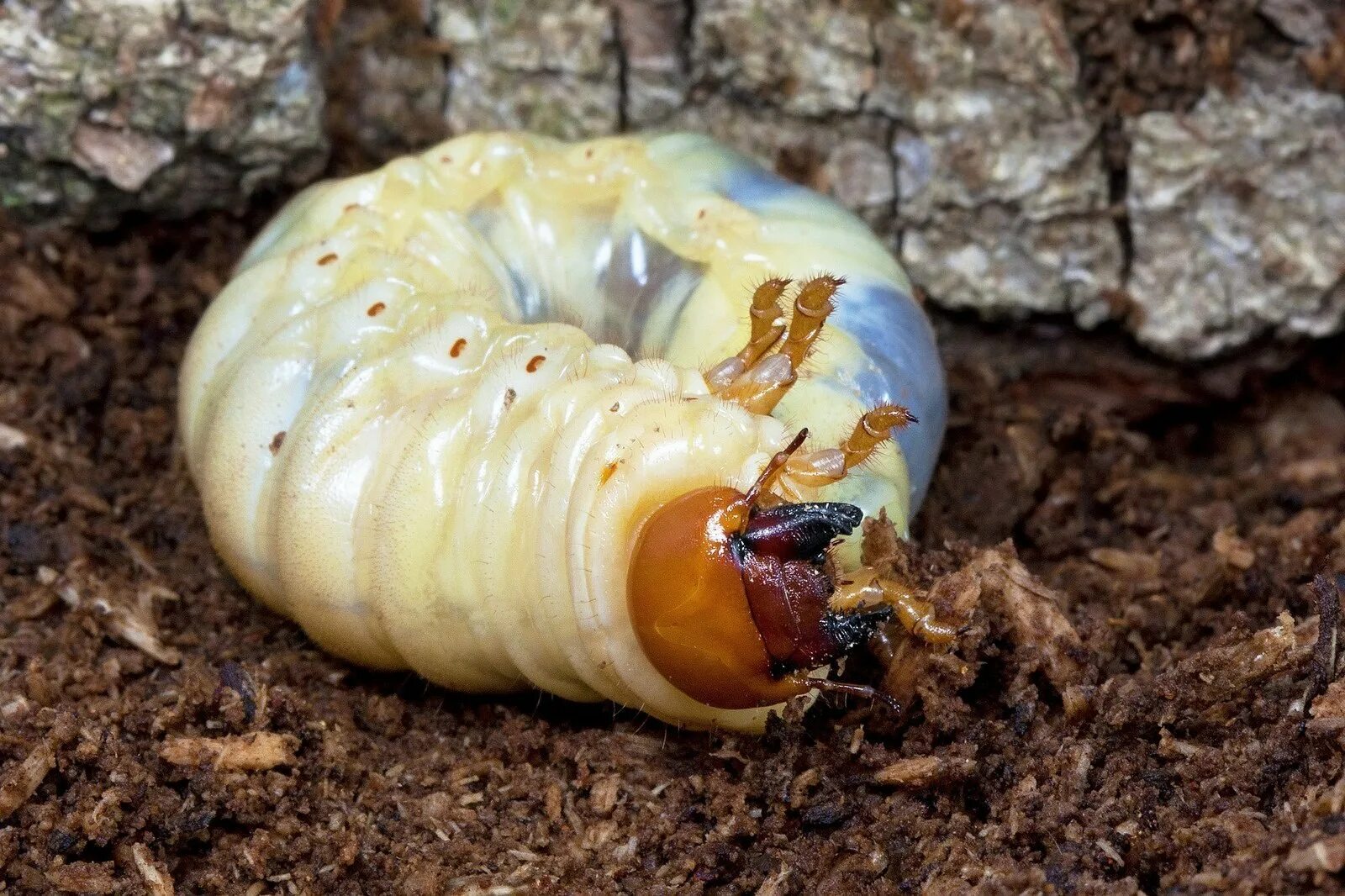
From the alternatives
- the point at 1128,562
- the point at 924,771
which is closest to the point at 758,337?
the point at 924,771

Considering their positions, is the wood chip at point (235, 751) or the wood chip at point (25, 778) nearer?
the wood chip at point (25, 778)

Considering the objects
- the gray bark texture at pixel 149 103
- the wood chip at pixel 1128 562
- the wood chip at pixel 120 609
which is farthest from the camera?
the gray bark texture at pixel 149 103

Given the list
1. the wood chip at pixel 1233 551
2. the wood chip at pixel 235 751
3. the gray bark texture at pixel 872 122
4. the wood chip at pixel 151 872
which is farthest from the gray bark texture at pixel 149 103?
the wood chip at pixel 1233 551

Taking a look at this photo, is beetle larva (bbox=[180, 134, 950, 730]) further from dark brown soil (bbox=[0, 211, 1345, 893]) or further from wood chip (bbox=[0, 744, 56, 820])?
wood chip (bbox=[0, 744, 56, 820])

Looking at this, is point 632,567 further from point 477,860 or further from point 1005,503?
point 1005,503

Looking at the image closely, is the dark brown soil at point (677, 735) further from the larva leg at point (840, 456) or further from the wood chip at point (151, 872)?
the larva leg at point (840, 456)

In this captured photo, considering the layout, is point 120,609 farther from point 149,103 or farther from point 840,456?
point 840,456

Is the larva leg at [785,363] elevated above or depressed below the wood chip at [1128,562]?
above

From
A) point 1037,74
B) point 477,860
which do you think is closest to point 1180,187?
point 1037,74

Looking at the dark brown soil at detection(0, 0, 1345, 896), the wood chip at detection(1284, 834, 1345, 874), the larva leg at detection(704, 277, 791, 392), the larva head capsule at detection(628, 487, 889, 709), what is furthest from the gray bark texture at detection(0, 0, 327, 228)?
the wood chip at detection(1284, 834, 1345, 874)

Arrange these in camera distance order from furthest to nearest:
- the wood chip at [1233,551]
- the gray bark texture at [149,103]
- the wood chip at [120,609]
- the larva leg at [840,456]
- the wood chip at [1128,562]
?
the gray bark texture at [149,103] → the wood chip at [1128,562] → the wood chip at [1233,551] → the wood chip at [120,609] → the larva leg at [840,456]
